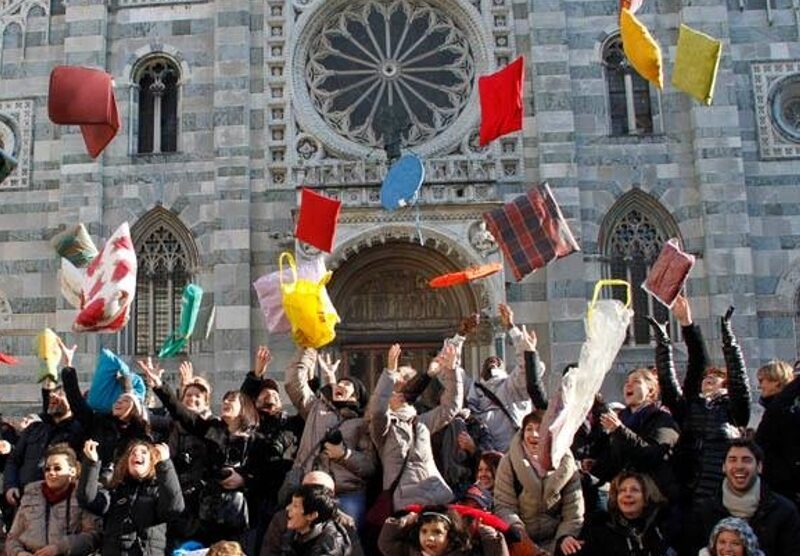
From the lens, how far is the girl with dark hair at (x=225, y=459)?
8.63 m

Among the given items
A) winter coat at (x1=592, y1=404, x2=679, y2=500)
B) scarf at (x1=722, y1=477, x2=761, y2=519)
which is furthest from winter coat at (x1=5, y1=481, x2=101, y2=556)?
scarf at (x1=722, y1=477, x2=761, y2=519)

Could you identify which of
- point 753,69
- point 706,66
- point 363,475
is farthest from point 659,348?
point 753,69

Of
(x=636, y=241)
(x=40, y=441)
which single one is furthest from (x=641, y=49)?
(x=40, y=441)

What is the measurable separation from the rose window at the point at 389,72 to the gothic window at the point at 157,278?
3852 millimetres

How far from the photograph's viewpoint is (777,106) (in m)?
19.7

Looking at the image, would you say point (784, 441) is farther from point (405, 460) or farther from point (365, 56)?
point (365, 56)

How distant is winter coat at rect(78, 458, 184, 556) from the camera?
7770 mm

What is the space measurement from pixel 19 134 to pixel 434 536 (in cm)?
1674

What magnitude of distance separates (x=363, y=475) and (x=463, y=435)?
1.09 metres

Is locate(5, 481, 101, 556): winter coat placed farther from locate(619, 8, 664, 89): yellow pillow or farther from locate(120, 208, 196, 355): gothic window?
locate(120, 208, 196, 355): gothic window

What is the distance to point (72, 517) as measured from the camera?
8148 mm

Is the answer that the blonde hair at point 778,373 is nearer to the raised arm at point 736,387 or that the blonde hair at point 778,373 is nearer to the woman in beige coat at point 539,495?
the raised arm at point 736,387

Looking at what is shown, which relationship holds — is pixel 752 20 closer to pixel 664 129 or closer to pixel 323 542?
pixel 664 129

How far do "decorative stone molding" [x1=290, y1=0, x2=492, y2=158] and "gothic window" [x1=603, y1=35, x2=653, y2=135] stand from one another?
97.5 inches
